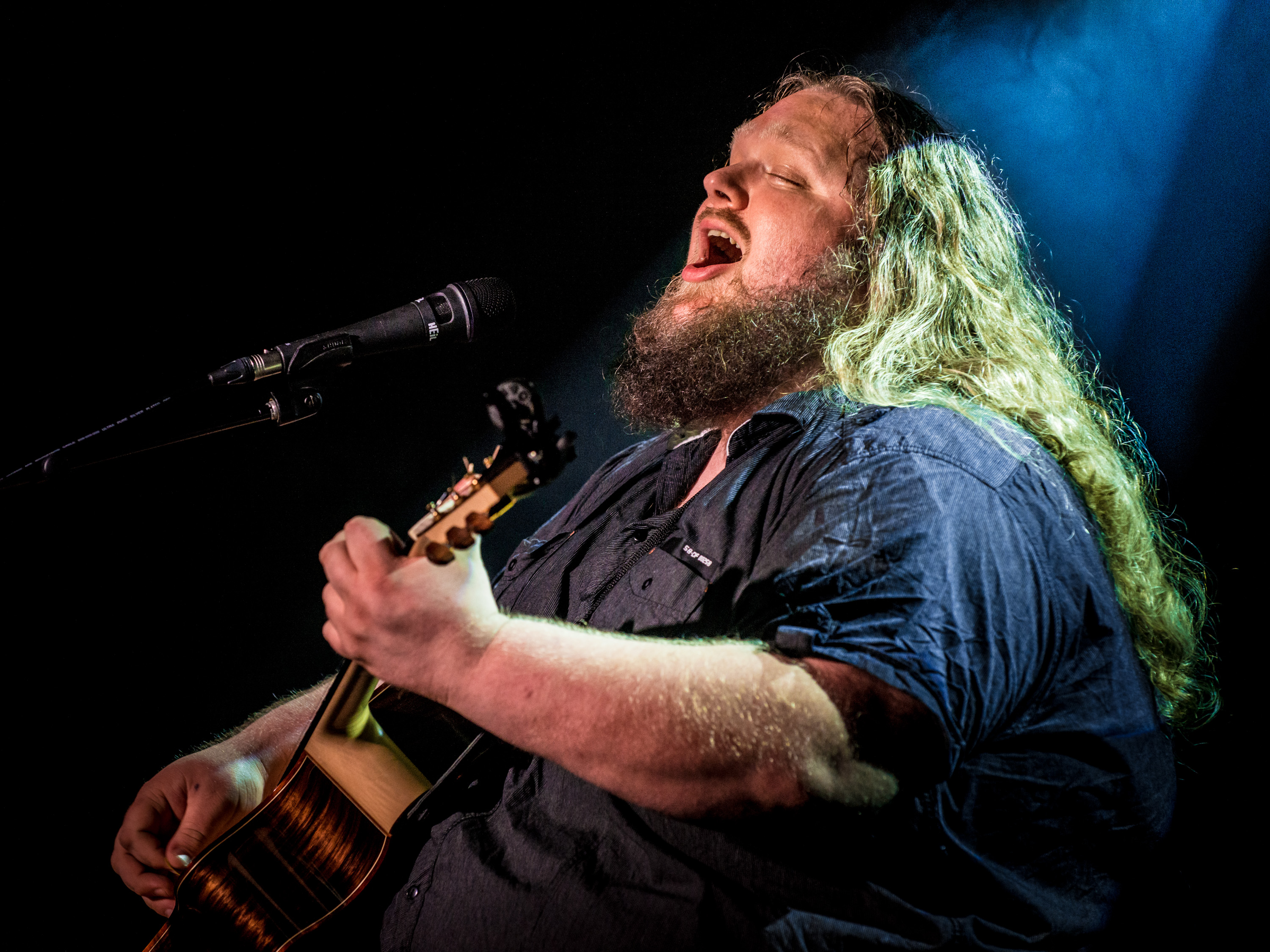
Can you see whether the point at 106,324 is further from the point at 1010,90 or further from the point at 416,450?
the point at 1010,90

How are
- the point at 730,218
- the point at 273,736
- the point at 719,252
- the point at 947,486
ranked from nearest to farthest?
the point at 947,486, the point at 273,736, the point at 730,218, the point at 719,252

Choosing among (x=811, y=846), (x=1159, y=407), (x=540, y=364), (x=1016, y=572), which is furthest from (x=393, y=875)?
(x=1159, y=407)

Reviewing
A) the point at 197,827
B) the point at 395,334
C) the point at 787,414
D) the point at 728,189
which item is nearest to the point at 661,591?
the point at 787,414

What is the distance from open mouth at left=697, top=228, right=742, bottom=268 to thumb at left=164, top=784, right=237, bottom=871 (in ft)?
6.52

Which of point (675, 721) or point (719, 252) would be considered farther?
point (719, 252)

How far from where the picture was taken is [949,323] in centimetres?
200

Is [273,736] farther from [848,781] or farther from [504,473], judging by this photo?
[848,781]

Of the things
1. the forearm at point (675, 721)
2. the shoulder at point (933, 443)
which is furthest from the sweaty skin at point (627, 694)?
the shoulder at point (933, 443)

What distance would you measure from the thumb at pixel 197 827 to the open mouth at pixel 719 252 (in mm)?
1987

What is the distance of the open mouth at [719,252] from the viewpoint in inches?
91.4

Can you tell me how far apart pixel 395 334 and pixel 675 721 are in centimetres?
118

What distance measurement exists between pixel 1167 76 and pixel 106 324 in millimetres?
3724

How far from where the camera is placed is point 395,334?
5.61 ft

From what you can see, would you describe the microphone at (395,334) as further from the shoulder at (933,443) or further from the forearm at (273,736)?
the forearm at (273,736)
